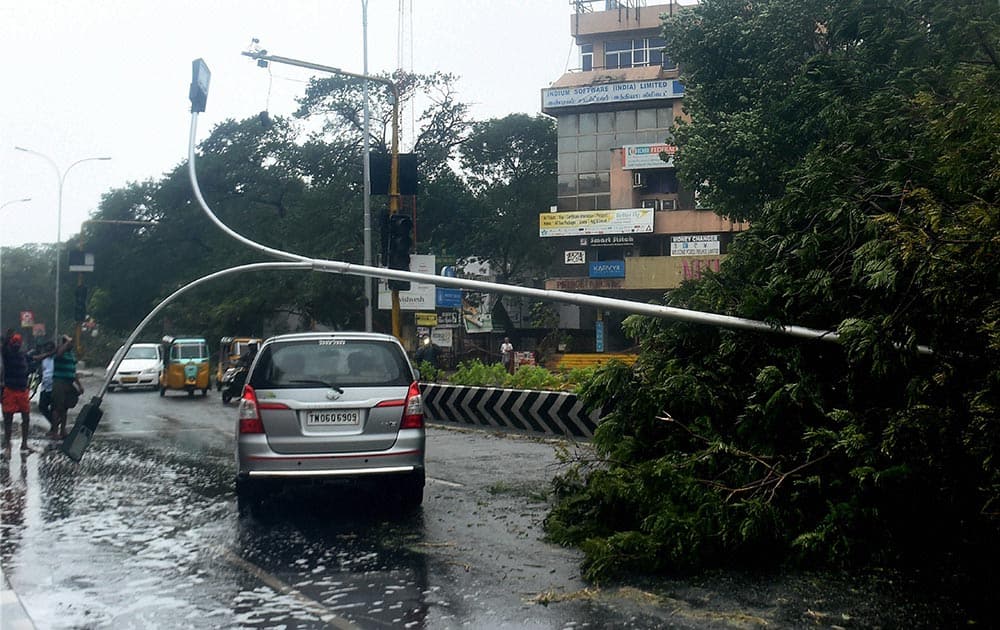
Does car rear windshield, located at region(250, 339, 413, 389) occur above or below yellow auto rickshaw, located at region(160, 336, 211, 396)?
above

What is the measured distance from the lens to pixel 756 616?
243 inches

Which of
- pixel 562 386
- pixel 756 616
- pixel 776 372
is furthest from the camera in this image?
pixel 562 386

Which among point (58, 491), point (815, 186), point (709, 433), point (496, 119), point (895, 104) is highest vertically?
point (496, 119)

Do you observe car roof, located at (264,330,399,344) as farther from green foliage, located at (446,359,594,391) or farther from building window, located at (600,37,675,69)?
building window, located at (600,37,675,69)

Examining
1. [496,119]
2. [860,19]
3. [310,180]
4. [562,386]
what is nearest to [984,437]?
[860,19]

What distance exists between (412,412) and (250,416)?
58.2 inches

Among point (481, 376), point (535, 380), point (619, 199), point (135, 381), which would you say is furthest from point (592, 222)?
point (535, 380)

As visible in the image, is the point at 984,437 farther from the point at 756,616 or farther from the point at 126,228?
the point at 126,228

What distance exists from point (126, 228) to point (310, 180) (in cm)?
1721

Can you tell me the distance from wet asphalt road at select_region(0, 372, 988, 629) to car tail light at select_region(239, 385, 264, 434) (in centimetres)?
86

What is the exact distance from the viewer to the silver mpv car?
31.7ft

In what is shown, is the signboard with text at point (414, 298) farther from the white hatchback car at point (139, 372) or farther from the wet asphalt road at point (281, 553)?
the white hatchback car at point (139, 372)

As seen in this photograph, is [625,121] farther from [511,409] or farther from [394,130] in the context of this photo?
[511,409]

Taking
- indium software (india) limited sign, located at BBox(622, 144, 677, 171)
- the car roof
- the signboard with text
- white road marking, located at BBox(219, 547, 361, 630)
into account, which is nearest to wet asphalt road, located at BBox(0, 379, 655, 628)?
white road marking, located at BBox(219, 547, 361, 630)
